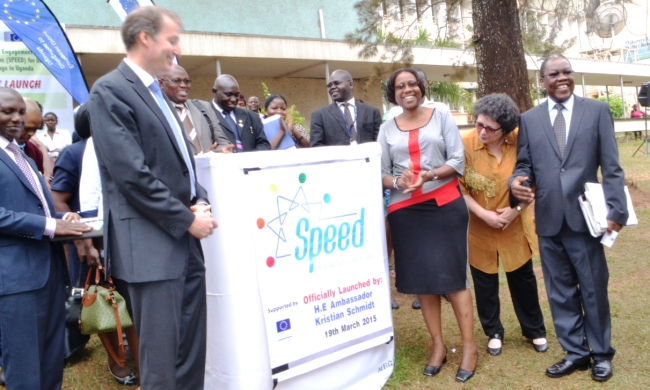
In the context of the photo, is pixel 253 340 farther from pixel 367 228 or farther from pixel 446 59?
pixel 446 59

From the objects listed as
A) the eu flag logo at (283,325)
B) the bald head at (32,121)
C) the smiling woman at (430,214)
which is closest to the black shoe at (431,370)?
the smiling woman at (430,214)

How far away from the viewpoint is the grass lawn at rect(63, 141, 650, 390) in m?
3.71

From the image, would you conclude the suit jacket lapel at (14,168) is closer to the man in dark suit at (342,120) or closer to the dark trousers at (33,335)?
the dark trousers at (33,335)

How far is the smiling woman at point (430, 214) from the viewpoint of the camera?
3811 millimetres

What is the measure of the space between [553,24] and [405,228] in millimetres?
7046

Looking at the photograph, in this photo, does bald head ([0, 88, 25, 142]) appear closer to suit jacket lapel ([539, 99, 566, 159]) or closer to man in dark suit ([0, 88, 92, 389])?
man in dark suit ([0, 88, 92, 389])

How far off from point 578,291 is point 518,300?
1.86 ft

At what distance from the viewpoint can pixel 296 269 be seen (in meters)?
3.28

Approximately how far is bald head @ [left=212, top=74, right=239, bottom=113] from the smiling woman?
1.51 meters

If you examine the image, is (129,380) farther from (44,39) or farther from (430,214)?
(44,39)

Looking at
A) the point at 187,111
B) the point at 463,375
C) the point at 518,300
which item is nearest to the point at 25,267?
the point at 187,111

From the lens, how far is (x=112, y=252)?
2.76 m

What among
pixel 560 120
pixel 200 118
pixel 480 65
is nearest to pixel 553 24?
pixel 480 65

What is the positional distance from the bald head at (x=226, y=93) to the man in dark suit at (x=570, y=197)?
235 centimetres
